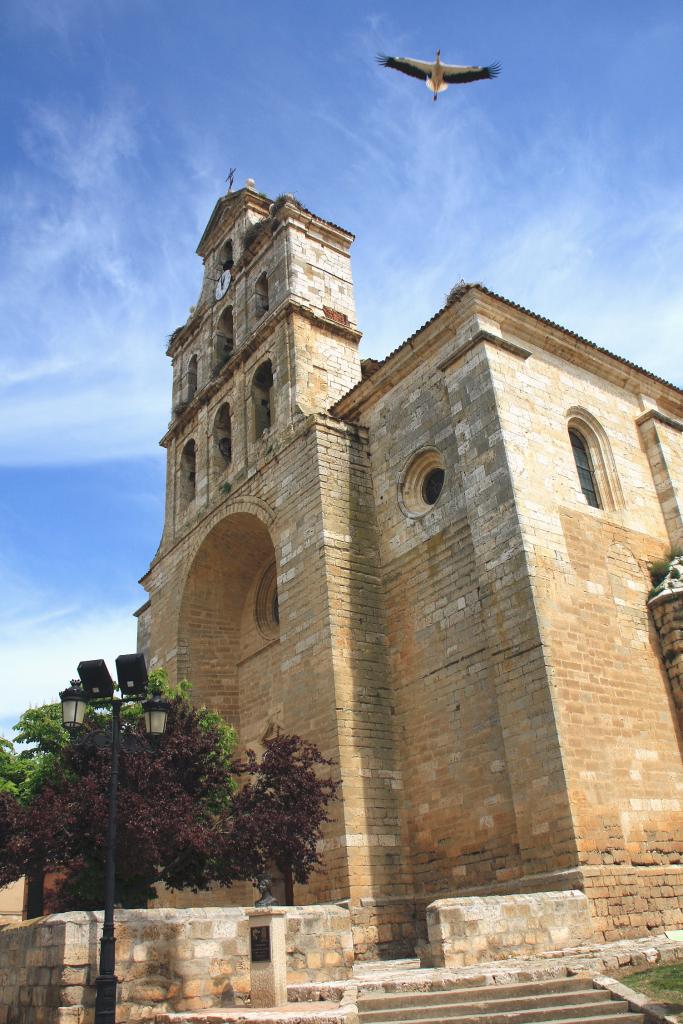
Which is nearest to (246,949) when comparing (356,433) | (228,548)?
(356,433)

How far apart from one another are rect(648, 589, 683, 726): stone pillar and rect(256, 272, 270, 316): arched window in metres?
11.6

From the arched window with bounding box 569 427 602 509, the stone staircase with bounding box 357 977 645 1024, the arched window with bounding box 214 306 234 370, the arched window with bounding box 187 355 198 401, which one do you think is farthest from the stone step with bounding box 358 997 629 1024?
the arched window with bounding box 187 355 198 401

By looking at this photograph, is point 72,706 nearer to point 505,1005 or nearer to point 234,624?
point 505,1005

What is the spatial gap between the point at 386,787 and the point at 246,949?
4628mm

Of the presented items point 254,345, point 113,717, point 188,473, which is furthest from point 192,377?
point 113,717

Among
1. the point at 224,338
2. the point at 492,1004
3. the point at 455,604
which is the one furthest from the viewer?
the point at 224,338

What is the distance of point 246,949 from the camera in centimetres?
824

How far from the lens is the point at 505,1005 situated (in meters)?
6.78

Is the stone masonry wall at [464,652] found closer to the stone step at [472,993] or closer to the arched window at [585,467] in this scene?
the arched window at [585,467]

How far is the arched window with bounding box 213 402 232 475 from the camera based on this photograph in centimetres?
1966

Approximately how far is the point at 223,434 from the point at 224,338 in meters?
2.99

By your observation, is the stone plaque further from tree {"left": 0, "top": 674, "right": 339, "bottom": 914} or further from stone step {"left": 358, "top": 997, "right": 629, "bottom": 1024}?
tree {"left": 0, "top": 674, "right": 339, "bottom": 914}

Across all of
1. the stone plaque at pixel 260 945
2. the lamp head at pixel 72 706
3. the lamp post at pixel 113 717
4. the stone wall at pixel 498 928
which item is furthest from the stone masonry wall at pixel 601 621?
the lamp head at pixel 72 706

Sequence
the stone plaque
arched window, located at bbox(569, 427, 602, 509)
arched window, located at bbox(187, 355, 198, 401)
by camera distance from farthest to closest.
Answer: arched window, located at bbox(187, 355, 198, 401), arched window, located at bbox(569, 427, 602, 509), the stone plaque
